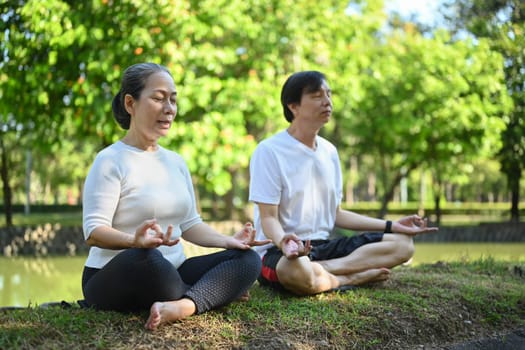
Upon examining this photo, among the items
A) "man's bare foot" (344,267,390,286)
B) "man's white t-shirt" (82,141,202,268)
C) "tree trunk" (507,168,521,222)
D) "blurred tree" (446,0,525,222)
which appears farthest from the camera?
"tree trunk" (507,168,521,222)

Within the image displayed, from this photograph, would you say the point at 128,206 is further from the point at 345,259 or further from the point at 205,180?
the point at 205,180

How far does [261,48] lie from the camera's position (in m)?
10.6

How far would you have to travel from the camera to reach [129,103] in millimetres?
2902

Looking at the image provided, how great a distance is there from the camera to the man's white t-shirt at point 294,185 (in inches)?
146

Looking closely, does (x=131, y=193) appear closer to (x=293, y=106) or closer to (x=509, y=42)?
(x=293, y=106)

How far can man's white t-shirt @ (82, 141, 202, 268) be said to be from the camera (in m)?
2.65

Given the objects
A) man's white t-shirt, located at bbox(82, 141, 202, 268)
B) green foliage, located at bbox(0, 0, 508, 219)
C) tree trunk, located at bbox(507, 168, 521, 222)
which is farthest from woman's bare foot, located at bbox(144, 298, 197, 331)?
tree trunk, located at bbox(507, 168, 521, 222)

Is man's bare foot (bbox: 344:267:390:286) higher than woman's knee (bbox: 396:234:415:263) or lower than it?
lower

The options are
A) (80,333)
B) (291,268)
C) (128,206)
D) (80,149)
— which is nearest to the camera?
(80,333)

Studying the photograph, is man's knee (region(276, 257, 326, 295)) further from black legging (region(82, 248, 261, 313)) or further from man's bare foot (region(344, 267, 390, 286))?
black legging (region(82, 248, 261, 313))

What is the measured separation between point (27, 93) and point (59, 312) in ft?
20.8

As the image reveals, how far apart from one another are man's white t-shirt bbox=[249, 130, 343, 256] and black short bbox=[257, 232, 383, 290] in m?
0.07

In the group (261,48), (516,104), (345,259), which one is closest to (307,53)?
(261,48)

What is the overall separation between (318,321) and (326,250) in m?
0.82
